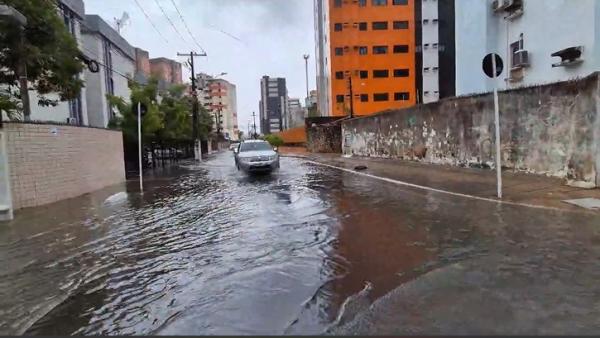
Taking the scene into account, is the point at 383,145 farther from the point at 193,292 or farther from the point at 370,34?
the point at 370,34

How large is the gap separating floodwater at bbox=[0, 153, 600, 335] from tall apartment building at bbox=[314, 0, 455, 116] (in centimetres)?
5295

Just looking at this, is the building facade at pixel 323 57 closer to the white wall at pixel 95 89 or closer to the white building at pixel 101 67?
the white building at pixel 101 67

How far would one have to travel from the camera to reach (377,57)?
204 feet

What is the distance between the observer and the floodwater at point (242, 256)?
3.96 meters

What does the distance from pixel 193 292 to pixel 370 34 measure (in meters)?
61.8

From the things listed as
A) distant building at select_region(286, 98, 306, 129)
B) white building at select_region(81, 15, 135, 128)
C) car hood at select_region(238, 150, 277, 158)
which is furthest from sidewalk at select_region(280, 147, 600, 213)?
distant building at select_region(286, 98, 306, 129)

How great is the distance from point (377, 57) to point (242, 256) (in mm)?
60023

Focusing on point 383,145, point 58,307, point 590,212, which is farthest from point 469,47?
point 58,307

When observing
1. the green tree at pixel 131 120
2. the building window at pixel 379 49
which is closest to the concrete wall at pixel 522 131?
the green tree at pixel 131 120

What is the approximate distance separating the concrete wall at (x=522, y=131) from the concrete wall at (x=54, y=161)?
12.9 metres

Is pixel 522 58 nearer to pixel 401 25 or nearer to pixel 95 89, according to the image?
pixel 95 89

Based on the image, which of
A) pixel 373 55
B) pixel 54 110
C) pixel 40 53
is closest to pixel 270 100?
pixel 373 55

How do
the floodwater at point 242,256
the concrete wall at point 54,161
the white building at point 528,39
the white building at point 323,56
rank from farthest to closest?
the white building at point 323,56 → the white building at point 528,39 → the concrete wall at point 54,161 → the floodwater at point 242,256

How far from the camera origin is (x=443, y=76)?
196ft
